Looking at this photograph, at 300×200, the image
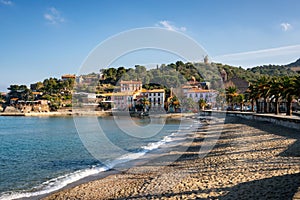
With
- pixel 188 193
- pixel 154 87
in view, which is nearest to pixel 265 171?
pixel 188 193

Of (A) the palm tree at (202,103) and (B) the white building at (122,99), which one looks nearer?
(A) the palm tree at (202,103)

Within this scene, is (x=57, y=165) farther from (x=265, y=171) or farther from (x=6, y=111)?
(x=6, y=111)

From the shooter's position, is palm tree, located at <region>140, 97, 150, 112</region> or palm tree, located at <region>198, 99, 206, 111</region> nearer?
palm tree, located at <region>140, 97, 150, 112</region>

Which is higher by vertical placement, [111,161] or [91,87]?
→ [91,87]

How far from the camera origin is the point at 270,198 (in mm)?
6488

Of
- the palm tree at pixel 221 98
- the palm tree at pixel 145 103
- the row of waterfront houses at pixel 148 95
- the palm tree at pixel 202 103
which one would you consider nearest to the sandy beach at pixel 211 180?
the palm tree at pixel 221 98

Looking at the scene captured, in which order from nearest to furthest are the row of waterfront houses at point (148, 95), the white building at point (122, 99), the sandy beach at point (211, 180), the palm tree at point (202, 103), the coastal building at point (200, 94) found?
1. the sandy beach at point (211, 180)
2. the row of waterfront houses at point (148, 95)
3. the palm tree at point (202, 103)
4. the white building at point (122, 99)
5. the coastal building at point (200, 94)

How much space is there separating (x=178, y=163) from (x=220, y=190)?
19.1 feet

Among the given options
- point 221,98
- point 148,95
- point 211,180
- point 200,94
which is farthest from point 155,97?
point 211,180

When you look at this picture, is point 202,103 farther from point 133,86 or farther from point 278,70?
point 278,70

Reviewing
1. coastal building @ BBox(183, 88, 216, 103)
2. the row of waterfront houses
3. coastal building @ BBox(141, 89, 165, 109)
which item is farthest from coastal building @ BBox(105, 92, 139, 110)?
coastal building @ BBox(183, 88, 216, 103)

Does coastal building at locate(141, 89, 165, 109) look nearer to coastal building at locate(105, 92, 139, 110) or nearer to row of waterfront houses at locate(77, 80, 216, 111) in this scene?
row of waterfront houses at locate(77, 80, 216, 111)

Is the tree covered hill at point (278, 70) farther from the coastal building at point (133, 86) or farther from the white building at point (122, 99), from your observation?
the coastal building at point (133, 86)

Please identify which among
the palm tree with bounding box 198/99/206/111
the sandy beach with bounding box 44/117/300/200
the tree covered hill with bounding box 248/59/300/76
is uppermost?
the tree covered hill with bounding box 248/59/300/76
